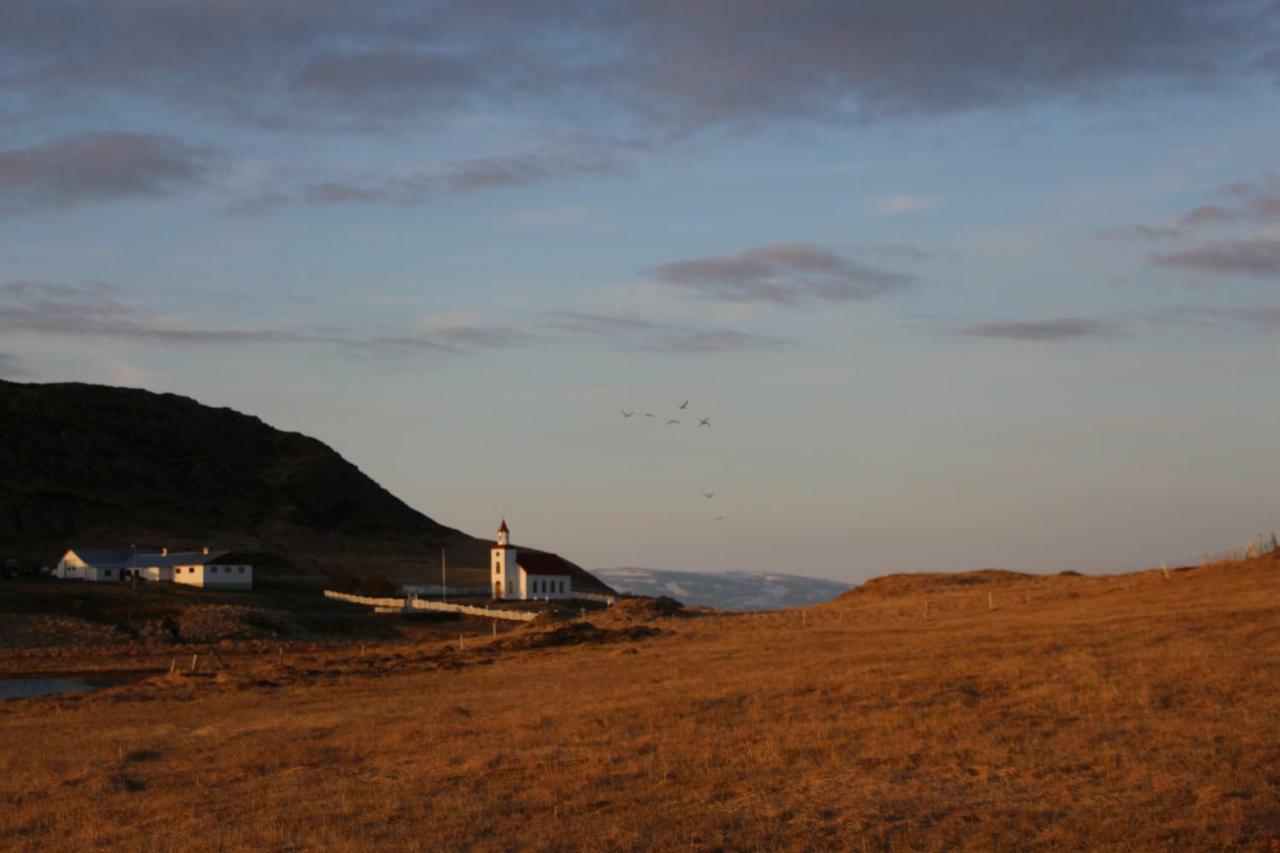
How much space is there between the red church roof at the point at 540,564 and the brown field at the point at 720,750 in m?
59.6

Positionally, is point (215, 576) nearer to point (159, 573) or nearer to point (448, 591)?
point (159, 573)

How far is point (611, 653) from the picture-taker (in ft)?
184

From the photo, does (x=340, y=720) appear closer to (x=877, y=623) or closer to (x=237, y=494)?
(x=877, y=623)

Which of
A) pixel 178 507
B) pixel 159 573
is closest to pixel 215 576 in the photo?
pixel 159 573

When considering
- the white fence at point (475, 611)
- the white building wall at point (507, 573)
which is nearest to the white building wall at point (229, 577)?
the white fence at point (475, 611)

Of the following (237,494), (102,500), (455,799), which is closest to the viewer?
(455,799)

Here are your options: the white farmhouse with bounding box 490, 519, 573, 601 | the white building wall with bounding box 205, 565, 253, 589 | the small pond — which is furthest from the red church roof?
the small pond

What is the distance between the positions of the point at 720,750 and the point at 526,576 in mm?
85318

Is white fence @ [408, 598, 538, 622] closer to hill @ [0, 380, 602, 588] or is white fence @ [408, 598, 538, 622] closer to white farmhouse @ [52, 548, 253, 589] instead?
white farmhouse @ [52, 548, 253, 589]

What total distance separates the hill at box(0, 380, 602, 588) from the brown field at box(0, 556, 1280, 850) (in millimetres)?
88158

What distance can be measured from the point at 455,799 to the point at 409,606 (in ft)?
260

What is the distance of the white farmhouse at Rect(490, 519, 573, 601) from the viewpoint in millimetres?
111750

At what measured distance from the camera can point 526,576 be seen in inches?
4392

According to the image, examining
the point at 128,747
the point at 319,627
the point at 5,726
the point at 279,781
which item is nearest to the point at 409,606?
the point at 319,627
